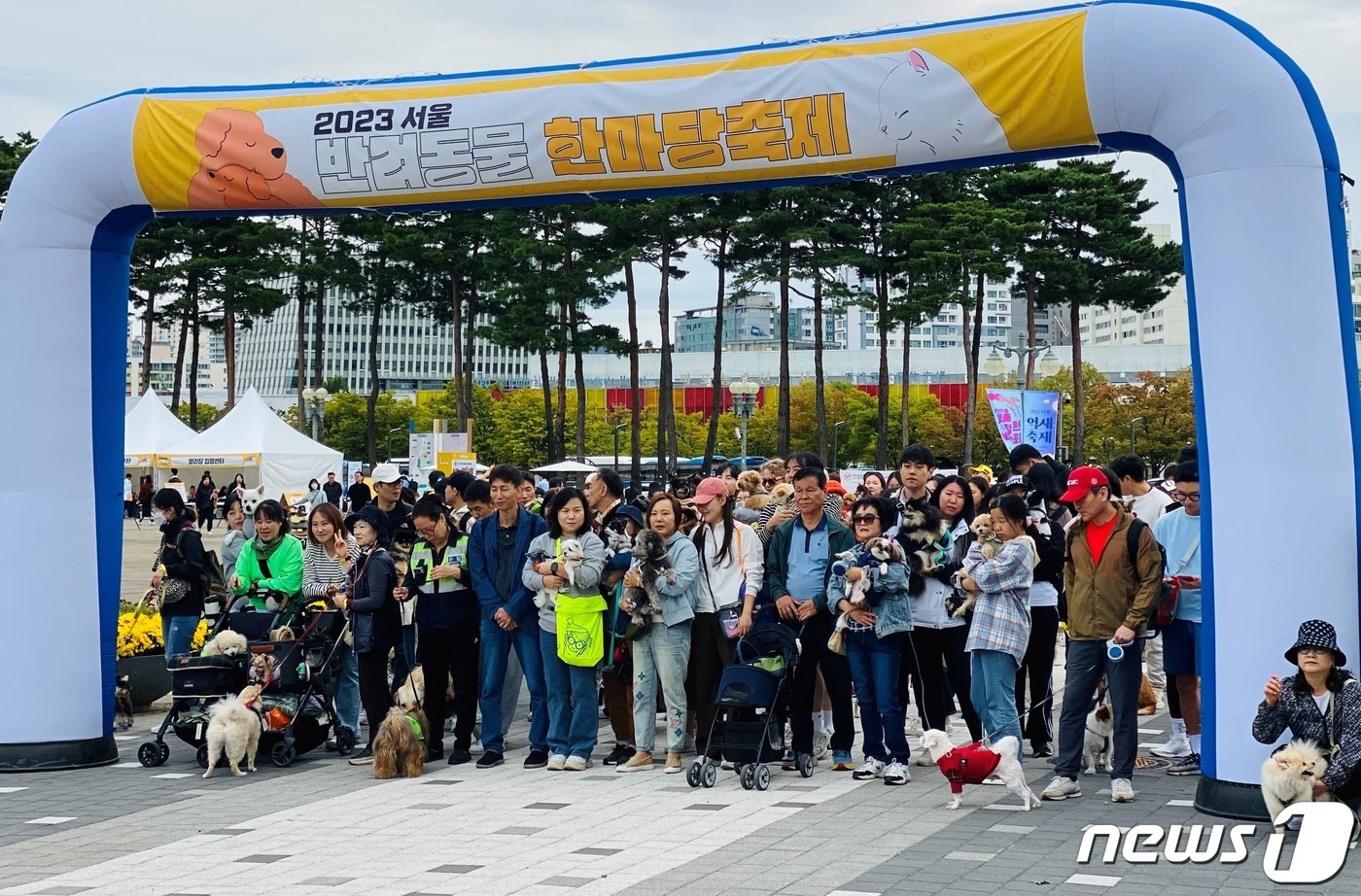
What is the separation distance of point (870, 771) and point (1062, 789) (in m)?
1.25

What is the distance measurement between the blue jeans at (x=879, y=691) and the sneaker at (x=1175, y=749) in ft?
6.02

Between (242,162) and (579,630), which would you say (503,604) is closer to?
(579,630)

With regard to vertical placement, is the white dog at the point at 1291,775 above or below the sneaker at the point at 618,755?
above

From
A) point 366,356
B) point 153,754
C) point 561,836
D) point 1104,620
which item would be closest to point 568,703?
point 561,836

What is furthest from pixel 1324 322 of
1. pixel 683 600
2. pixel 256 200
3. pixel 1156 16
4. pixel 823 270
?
pixel 823 270

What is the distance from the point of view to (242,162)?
33.9 ft

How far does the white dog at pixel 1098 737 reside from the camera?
9117 millimetres

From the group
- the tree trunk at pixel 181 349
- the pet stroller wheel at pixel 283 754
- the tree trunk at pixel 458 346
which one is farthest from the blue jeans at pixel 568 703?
the tree trunk at pixel 181 349

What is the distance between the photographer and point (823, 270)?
43312 mm

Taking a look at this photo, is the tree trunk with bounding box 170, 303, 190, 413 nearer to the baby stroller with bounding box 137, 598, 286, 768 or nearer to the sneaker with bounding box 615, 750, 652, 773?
the baby stroller with bounding box 137, 598, 286, 768

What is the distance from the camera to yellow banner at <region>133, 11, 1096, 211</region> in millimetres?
8664

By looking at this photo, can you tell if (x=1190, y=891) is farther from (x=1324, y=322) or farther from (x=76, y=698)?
(x=76, y=698)

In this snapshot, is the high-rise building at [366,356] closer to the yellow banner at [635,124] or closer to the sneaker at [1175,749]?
the yellow banner at [635,124]

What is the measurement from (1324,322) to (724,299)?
3941 cm
